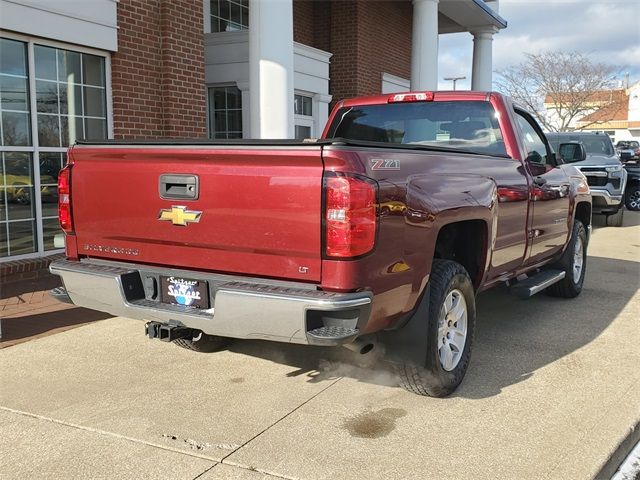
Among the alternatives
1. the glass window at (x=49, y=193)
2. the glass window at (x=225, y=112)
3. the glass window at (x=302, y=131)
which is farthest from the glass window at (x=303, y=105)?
the glass window at (x=49, y=193)

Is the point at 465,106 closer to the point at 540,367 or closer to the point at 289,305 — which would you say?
the point at 540,367

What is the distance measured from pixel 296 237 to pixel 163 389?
167 centimetres

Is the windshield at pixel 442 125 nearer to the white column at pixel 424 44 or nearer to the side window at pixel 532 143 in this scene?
the side window at pixel 532 143

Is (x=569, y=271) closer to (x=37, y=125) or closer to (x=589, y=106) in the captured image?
(x=37, y=125)

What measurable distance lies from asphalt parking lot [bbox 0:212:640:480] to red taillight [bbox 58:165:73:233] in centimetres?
111

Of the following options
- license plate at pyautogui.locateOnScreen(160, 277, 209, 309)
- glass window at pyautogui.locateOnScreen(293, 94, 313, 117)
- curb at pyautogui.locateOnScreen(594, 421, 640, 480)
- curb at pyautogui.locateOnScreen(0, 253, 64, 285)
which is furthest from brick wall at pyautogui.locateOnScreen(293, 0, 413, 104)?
curb at pyautogui.locateOnScreen(594, 421, 640, 480)

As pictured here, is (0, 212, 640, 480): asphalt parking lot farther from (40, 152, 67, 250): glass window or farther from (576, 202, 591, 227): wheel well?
(40, 152, 67, 250): glass window

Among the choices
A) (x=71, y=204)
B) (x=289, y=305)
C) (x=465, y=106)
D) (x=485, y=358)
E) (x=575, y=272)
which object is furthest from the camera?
(x=575, y=272)

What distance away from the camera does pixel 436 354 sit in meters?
3.94

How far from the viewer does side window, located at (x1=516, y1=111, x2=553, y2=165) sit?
566 centimetres

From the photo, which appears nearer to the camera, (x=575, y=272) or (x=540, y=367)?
(x=540, y=367)

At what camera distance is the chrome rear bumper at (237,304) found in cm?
324

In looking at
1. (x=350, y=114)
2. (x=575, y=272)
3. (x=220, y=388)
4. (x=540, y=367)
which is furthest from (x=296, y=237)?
(x=575, y=272)

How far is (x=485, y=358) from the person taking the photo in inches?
194
